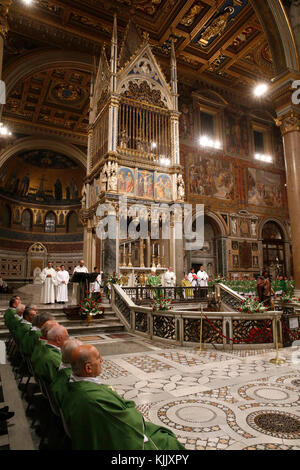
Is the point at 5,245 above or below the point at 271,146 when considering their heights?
below

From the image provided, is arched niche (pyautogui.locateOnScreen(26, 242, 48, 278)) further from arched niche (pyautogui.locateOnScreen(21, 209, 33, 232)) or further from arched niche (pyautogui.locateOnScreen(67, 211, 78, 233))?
arched niche (pyautogui.locateOnScreen(67, 211, 78, 233))

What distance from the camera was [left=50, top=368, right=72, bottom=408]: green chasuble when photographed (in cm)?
187

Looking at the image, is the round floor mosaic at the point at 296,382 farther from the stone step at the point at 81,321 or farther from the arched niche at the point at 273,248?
the arched niche at the point at 273,248

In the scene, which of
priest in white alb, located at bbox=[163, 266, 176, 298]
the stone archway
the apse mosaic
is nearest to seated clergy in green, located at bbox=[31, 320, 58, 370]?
priest in white alb, located at bbox=[163, 266, 176, 298]

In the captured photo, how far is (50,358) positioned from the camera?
240cm

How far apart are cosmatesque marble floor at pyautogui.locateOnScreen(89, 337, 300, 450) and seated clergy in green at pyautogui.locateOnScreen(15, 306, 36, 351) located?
1283 millimetres

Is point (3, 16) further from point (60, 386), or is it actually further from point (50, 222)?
point (50, 222)

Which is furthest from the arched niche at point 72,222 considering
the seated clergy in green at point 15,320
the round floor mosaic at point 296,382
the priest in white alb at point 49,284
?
the round floor mosaic at point 296,382

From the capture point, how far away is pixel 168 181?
48.0ft

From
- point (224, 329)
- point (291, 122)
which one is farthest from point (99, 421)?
point (291, 122)

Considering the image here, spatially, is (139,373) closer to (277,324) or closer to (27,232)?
(277,324)

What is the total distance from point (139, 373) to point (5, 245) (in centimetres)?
2278

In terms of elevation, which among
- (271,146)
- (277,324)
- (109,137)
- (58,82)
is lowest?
(277,324)
